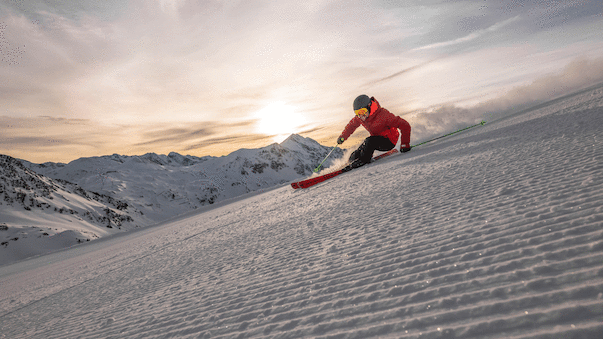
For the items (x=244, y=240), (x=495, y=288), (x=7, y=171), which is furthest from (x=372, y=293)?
(x=7, y=171)

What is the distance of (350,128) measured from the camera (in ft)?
24.8

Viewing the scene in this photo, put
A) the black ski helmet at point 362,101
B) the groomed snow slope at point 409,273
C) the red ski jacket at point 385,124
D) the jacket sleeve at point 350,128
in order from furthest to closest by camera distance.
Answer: the jacket sleeve at point 350,128, the red ski jacket at point 385,124, the black ski helmet at point 362,101, the groomed snow slope at point 409,273

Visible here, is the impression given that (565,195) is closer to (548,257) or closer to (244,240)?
(548,257)

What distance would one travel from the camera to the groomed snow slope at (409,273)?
94 cm

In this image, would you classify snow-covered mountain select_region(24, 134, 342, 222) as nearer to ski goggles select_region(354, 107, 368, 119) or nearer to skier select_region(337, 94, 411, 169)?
skier select_region(337, 94, 411, 169)

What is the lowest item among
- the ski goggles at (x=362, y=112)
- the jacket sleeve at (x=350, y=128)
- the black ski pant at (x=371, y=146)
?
the black ski pant at (x=371, y=146)

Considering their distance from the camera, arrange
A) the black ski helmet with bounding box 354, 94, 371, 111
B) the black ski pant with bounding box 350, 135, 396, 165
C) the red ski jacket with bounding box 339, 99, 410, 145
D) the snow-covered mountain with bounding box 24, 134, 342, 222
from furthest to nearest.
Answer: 1. the snow-covered mountain with bounding box 24, 134, 342, 222
2. the black ski pant with bounding box 350, 135, 396, 165
3. the red ski jacket with bounding box 339, 99, 410, 145
4. the black ski helmet with bounding box 354, 94, 371, 111

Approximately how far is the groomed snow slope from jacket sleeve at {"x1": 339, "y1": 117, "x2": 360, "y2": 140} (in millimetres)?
4382

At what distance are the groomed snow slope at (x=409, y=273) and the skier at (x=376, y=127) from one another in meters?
3.52

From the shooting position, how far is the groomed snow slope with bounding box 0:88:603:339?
944 mm

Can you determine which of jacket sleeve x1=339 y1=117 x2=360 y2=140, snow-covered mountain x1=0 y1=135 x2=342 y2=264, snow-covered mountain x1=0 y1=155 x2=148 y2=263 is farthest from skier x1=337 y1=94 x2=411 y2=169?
snow-covered mountain x1=0 y1=155 x2=148 y2=263

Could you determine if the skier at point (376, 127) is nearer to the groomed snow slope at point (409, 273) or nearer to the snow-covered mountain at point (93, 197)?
the groomed snow slope at point (409, 273)

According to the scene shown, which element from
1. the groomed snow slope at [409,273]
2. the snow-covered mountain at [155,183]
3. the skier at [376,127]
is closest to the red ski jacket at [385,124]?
the skier at [376,127]

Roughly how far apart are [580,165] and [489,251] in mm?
1488
